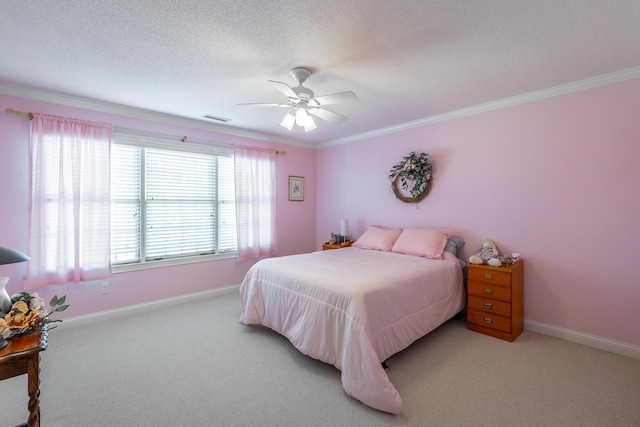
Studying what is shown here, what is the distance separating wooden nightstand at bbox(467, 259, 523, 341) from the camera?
108 inches

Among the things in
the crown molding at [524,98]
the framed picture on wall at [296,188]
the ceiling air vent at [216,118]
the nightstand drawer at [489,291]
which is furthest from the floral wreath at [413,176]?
the ceiling air vent at [216,118]

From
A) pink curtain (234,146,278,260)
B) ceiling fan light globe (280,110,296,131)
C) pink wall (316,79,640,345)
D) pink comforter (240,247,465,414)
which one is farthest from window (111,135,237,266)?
pink wall (316,79,640,345)

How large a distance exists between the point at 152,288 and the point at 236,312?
1.14 m

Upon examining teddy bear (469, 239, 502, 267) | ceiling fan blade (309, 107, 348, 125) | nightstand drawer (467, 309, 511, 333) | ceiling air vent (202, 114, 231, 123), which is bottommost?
nightstand drawer (467, 309, 511, 333)

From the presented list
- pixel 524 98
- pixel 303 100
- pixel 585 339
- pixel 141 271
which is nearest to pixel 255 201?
pixel 141 271

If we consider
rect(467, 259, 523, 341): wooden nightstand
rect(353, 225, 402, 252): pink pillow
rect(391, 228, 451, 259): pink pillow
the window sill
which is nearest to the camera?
rect(467, 259, 523, 341): wooden nightstand

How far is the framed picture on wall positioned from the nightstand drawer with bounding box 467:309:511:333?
319cm

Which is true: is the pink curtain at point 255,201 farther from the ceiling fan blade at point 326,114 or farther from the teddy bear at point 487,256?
the teddy bear at point 487,256

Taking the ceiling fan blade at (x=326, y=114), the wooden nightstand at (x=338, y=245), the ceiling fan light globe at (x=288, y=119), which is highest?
the ceiling fan blade at (x=326, y=114)

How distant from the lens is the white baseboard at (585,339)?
2475mm

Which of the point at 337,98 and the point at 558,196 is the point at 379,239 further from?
the point at 337,98

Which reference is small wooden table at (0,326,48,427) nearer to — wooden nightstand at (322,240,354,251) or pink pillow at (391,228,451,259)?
pink pillow at (391,228,451,259)

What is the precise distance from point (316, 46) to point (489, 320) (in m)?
2.99

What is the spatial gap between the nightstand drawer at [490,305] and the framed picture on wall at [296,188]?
3146 mm
